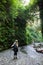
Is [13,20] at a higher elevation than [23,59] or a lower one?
higher

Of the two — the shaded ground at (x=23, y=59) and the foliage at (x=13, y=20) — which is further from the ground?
the foliage at (x=13, y=20)

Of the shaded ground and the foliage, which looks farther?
the foliage

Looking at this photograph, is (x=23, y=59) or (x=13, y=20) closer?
(x=23, y=59)

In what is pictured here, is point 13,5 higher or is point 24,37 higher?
point 13,5

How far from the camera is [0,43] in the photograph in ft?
69.1

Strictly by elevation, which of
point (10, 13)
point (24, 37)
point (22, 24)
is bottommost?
point (24, 37)

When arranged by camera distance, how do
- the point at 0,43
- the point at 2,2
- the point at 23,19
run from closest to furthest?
the point at 0,43 < the point at 2,2 < the point at 23,19

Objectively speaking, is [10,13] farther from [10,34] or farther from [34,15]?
[34,15]

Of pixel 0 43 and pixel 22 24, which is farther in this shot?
pixel 22 24

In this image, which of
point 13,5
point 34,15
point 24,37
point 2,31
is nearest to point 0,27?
point 2,31

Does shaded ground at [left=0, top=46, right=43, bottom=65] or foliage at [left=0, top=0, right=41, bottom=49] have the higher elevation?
foliage at [left=0, top=0, right=41, bottom=49]

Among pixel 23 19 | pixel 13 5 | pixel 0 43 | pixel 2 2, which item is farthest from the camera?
pixel 23 19

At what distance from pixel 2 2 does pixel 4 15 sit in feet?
5.19

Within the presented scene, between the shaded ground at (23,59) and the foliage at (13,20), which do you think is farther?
the foliage at (13,20)
